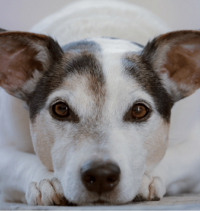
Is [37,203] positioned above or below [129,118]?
below

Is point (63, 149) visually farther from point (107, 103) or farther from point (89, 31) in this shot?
point (89, 31)

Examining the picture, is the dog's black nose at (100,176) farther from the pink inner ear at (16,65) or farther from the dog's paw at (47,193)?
the pink inner ear at (16,65)

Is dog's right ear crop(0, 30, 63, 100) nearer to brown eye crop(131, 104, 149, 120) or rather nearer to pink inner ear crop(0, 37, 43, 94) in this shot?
pink inner ear crop(0, 37, 43, 94)

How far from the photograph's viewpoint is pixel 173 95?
6.51 ft

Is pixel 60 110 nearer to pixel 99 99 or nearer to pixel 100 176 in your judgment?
pixel 99 99

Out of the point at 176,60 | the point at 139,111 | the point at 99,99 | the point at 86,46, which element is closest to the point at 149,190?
the point at 139,111

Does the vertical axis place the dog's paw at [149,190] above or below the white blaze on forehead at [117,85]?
below

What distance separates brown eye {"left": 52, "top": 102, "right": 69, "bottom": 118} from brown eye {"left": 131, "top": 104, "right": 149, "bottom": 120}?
0.32 meters

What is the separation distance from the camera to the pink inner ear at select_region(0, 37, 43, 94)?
1875mm

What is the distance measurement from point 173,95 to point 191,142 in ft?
1.54

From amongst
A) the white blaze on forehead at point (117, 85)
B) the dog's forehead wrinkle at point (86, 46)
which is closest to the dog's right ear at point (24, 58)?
the dog's forehead wrinkle at point (86, 46)

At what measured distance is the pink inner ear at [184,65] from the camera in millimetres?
1891

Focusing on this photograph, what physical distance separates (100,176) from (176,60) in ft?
3.08

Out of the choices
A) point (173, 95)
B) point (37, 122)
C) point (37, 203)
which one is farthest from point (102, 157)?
point (173, 95)
